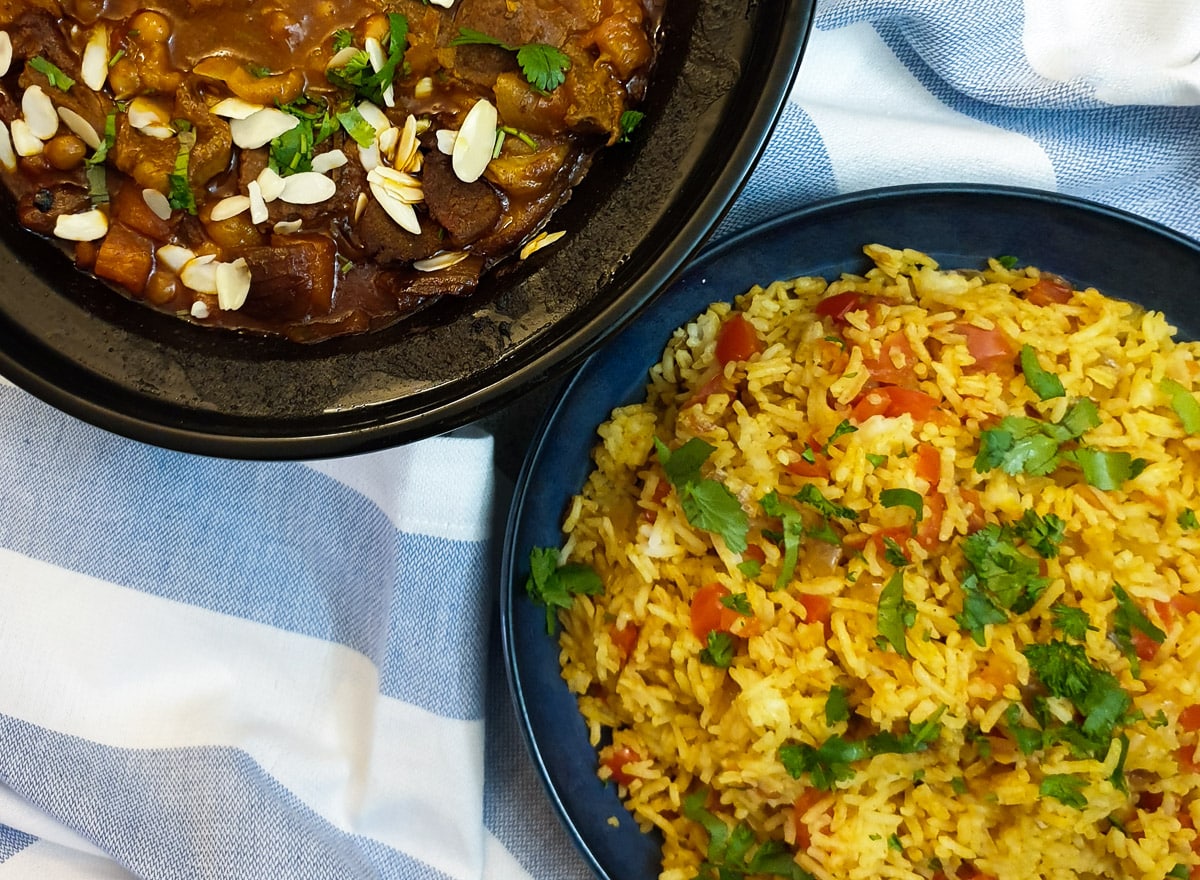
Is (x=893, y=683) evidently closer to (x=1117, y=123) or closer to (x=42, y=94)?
(x=1117, y=123)

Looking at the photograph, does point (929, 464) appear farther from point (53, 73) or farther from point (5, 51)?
point (5, 51)

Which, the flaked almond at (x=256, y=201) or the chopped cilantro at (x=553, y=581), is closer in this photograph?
the flaked almond at (x=256, y=201)

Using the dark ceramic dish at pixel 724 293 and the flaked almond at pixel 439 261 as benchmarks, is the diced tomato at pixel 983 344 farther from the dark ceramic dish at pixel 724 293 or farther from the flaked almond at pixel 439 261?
the flaked almond at pixel 439 261

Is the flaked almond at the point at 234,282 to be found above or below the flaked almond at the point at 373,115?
below

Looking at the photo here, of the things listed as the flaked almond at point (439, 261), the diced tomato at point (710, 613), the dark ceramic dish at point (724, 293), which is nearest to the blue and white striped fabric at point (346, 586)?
the dark ceramic dish at point (724, 293)

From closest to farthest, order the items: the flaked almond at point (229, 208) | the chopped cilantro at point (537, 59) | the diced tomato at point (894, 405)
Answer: the chopped cilantro at point (537, 59) < the flaked almond at point (229, 208) < the diced tomato at point (894, 405)

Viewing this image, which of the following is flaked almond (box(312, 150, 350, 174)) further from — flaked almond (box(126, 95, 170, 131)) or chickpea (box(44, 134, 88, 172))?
chickpea (box(44, 134, 88, 172))

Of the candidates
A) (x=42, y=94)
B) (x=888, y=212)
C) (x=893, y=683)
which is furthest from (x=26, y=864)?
(x=888, y=212)
